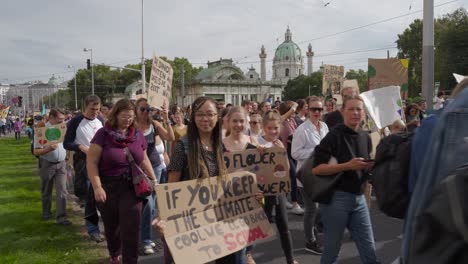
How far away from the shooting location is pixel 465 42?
47094mm

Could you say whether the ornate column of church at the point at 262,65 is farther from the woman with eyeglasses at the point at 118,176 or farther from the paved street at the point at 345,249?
the woman with eyeglasses at the point at 118,176

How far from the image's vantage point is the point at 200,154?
3.56 meters

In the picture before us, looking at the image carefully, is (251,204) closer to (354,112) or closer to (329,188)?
(329,188)

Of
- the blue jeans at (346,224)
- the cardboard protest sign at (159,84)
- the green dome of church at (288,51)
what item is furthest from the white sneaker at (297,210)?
the green dome of church at (288,51)

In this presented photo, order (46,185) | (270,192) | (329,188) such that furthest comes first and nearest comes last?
1. (46,185)
2. (270,192)
3. (329,188)

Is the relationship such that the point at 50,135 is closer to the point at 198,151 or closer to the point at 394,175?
the point at 198,151

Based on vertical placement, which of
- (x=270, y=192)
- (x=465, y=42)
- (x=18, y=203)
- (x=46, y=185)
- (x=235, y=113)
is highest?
(x=465, y=42)

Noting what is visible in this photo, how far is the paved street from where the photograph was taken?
5336 millimetres

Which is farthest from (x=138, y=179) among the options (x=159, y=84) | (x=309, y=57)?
(x=309, y=57)

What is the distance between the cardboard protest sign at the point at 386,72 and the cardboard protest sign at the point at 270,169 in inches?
224

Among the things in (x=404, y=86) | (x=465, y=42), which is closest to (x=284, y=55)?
(x=465, y=42)

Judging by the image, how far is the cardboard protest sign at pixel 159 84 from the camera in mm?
7279

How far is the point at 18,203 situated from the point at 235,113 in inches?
257

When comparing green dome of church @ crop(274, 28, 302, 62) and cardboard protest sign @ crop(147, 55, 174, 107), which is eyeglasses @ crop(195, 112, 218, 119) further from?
green dome of church @ crop(274, 28, 302, 62)
